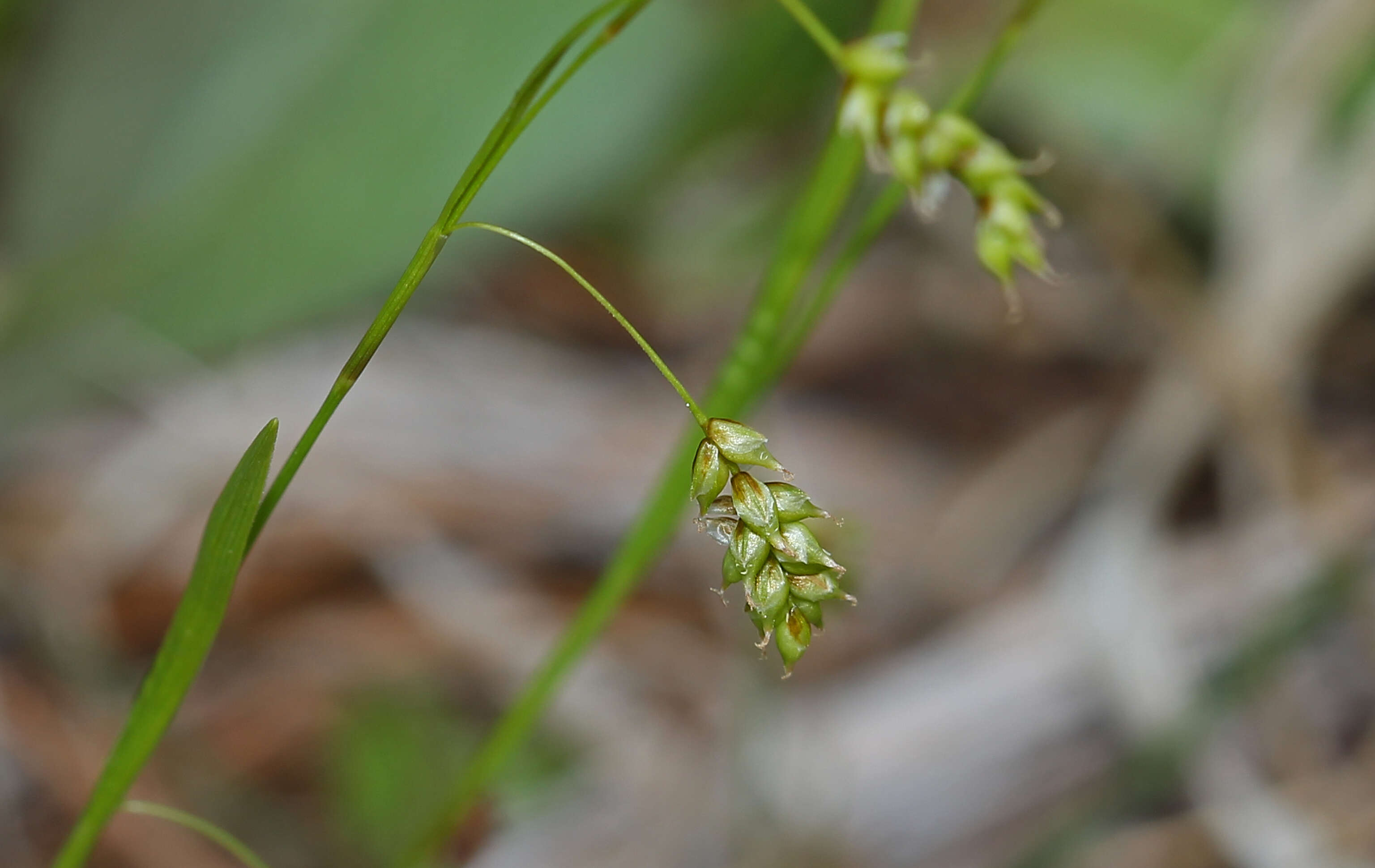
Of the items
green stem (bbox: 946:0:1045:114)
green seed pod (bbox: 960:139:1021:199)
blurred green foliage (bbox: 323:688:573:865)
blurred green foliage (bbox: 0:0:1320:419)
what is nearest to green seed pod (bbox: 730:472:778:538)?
green seed pod (bbox: 960:139:1021:199)

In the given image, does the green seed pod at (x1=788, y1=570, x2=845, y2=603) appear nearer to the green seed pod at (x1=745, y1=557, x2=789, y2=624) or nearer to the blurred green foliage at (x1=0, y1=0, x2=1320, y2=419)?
the green seed pod at (x1=745, y1=557, x2=789, y2=624)

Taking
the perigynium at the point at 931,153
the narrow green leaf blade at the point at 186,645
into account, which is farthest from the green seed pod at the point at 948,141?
the narrow green leaf blade at the point at 186,645

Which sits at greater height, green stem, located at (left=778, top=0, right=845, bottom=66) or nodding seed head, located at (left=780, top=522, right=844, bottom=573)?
green stem, located at (left=778, top=0, right=845, bottom=66)

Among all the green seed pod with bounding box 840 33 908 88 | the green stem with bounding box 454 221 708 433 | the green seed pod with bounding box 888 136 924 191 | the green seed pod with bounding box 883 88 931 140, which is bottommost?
the green stem with bounding box 454 221 708 433

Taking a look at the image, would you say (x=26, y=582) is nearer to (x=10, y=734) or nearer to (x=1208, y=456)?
(x=10, y=734)

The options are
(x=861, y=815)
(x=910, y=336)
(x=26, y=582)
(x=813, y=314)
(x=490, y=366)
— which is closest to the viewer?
(x=813, y=314)

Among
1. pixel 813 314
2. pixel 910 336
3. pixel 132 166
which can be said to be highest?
pixel 910 336

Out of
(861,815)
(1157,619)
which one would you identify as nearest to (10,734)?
(861,815)
